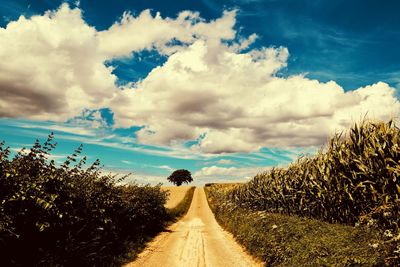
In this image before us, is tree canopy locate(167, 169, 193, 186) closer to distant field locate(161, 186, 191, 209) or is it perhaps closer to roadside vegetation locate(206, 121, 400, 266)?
distant field locate(161, 186, 191, 209)

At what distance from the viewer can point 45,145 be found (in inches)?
424

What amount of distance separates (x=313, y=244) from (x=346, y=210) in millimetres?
2456

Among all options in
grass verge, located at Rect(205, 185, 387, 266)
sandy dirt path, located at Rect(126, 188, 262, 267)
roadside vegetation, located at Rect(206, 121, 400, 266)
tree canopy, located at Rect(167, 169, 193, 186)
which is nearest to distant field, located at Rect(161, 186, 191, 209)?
sandy dirt path, located at Rect(126, 188, 262, 267)

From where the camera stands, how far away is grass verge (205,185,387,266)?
28.3ft

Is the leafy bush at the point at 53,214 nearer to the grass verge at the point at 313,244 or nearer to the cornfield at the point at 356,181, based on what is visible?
the grass verge at the point at 313,244

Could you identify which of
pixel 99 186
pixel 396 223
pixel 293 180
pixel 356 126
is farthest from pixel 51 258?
pixel 293 180

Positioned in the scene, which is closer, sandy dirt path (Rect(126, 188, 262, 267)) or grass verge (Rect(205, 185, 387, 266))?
grass verge (Rect(205, 185, 387, 266))

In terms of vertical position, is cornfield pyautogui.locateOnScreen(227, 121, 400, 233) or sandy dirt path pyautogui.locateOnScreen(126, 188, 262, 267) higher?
cornfield pyautogui.locateOnScreen(227, 121, 400, 233)

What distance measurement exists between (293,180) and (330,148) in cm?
512

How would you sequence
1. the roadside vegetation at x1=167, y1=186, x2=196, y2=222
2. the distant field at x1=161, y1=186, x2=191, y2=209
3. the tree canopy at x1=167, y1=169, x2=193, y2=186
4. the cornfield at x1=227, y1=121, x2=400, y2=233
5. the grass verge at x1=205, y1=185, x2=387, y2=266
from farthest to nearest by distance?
the tree canopy at x1=167, y1=169, x2=193, y2=186 < the distant field at x1=161, y1=186, x2=191, y2=209 < the roadside vegetation at x1=167, y1=186, x2=196, y2=222 < the cornfield at x1=227, y1=121, x2=400, y2=233 < the grass verge at x1=205, y1=185, x2=387, y2=266

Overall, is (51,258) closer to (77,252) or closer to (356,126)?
(77,252)

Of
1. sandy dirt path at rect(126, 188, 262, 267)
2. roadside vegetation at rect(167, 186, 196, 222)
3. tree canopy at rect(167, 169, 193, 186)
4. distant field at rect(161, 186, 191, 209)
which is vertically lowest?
sandy dirt path at rect(126, 188, 262, 267)

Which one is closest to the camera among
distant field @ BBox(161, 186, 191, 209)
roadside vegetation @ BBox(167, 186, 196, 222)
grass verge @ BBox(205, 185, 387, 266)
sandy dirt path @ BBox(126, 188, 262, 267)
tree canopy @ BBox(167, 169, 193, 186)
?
grass verge @ BBox(205, 185, 387, 266)

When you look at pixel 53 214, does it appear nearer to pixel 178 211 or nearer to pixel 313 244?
pixel 313 244
